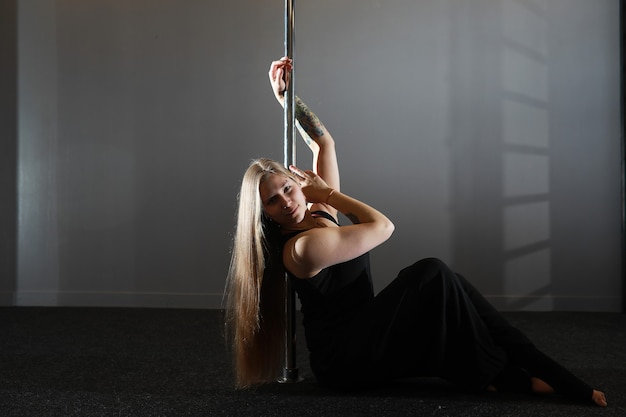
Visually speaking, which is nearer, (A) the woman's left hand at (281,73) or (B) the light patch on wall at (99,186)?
(A) the woman's left hand at (281,73)

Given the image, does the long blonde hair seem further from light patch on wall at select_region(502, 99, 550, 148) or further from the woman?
light patch on wall at select_region(502, 99, 550, 148)

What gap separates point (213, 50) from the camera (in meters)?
4.75

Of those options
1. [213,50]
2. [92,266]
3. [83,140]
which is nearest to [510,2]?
[213,50]

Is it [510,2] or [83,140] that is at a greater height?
[510,2]

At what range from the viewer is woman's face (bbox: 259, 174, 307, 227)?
2.09 meters

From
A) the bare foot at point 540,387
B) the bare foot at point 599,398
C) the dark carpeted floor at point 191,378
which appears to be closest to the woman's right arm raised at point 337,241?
the dark carpeted floor at point 191,378

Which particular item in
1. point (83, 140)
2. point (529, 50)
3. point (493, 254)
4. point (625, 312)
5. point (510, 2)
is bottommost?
point (625, 312)

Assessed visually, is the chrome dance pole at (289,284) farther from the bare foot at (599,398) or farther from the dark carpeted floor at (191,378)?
the bare foot at (599,398)

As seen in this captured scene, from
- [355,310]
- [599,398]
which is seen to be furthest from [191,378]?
[599,398]

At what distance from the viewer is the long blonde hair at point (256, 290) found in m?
2.11

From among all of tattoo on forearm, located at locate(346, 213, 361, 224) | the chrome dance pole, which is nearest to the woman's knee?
tattoo on forearm, located at locate(346, 213, 361, 224)

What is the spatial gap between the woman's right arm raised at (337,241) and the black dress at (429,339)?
3.1 inches

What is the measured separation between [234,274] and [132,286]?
9.18ft

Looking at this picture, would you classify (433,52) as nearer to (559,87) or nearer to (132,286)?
(559,87)
